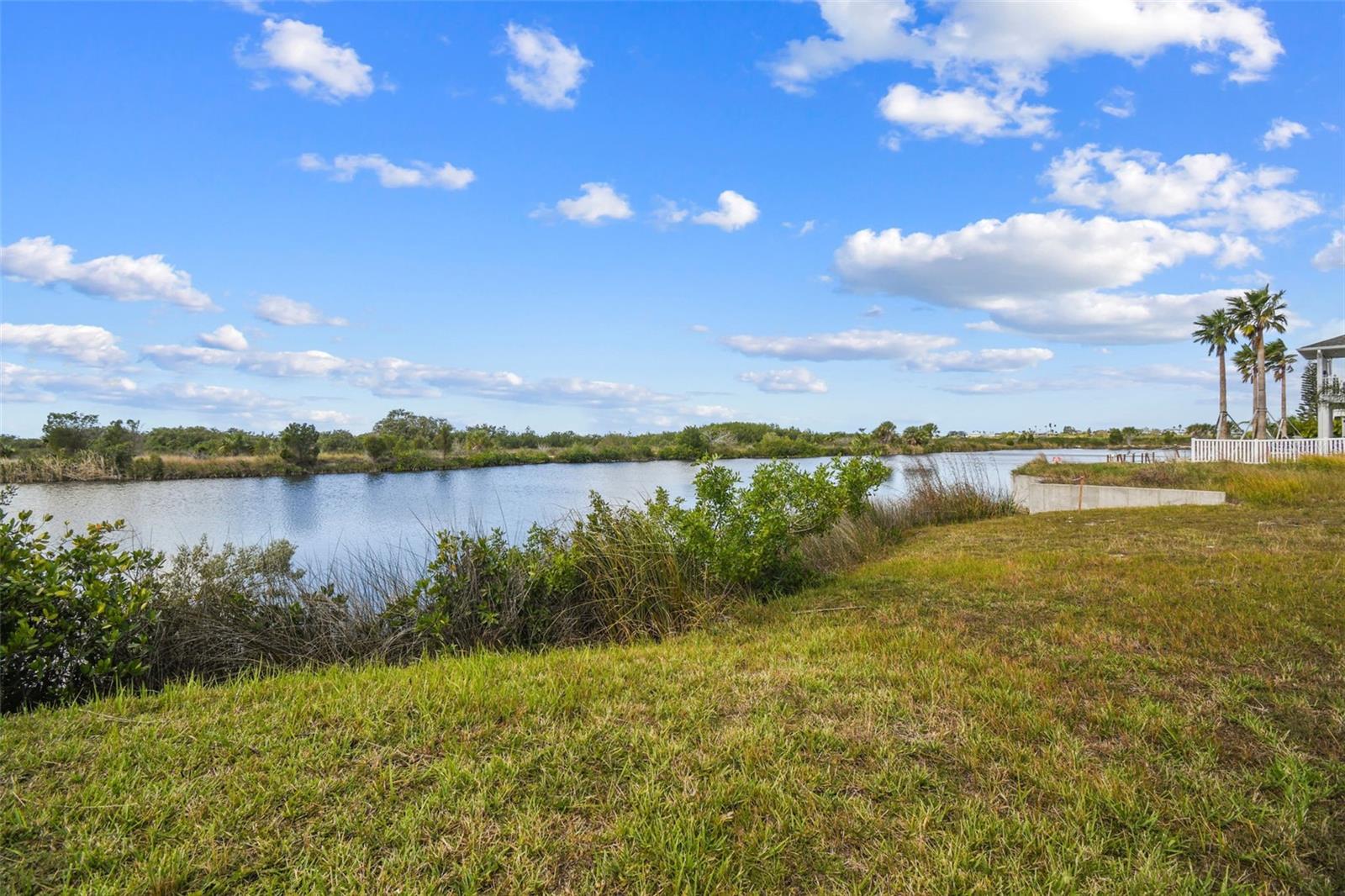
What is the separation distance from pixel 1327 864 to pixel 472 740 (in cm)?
304

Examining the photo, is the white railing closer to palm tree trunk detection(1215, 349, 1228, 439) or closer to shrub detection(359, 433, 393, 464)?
palm tree trunk detection(1215, 349, 1228, 439)

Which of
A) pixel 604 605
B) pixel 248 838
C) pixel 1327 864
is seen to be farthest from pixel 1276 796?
pixel 604 605

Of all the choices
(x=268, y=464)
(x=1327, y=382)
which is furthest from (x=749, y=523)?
(x=1327, y=382)

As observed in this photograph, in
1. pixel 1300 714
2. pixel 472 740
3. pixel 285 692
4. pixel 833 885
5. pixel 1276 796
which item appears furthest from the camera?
pixel 285 692

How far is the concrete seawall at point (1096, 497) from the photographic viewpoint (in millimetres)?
13656

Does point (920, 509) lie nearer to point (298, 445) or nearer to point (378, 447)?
point (298, 445)

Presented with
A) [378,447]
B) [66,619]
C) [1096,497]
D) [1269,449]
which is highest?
[378,447]

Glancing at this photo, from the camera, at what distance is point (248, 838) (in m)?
2.25

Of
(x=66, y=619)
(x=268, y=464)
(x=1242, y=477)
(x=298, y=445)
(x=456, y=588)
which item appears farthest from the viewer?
(x=298, y=445)

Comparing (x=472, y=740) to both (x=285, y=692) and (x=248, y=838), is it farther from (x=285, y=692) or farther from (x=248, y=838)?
(x=285, y=692)

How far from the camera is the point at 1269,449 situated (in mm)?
20391

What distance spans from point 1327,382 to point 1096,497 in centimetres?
2159

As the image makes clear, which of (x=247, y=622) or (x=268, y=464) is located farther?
(x=268, y=464)

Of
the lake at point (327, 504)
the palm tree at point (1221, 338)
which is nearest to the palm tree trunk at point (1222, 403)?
the palm tree at point (1221, 338)
